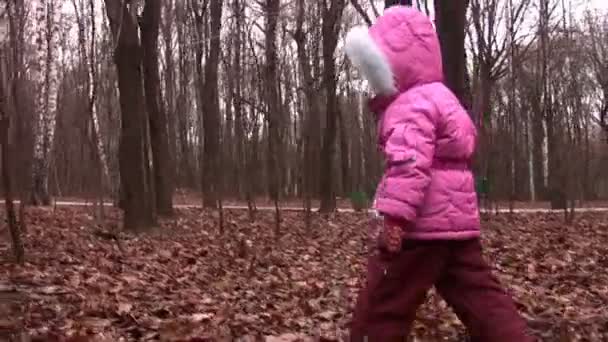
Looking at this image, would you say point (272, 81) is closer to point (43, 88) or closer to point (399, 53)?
point (43, 88)

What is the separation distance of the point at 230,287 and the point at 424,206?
427 cm

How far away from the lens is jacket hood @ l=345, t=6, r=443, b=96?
10.5 ft

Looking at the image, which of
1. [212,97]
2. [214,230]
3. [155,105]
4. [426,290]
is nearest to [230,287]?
[426,290]

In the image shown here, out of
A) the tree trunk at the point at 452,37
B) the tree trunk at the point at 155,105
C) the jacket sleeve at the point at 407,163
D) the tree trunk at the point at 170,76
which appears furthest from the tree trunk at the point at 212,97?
the jacket sleeve at the point at 407,163

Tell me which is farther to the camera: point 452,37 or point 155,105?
point 155,105

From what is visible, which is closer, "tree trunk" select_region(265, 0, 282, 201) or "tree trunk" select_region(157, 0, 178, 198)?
"tree trunk" select_region(265, 0, 282, 201)

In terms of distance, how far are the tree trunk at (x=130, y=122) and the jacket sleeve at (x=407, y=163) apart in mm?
9711

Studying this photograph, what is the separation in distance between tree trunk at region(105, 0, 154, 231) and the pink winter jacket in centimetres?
946

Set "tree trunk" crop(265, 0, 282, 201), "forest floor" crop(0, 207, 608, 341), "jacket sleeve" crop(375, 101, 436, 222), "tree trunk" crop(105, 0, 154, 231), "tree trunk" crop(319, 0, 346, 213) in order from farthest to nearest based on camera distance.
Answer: "tree trunk" crop(319, 0, 346, 213) → "tree trunk" crop(265, 0, 282, 201) → "tree trunk" crop(105, 0, 154, 231) → "forest floor" crop(0, 207, 608, 341) → "jacket sleeve" crop(375, 101, 436, 222)

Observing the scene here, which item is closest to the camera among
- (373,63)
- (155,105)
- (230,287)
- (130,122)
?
(373,63)

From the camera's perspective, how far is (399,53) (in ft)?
10.6

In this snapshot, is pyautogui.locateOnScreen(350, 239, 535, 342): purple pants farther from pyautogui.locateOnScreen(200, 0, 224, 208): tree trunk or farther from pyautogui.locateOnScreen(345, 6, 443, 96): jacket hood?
pyautogui.locateOnScreen(200, 0, 224, 208): tree trunk

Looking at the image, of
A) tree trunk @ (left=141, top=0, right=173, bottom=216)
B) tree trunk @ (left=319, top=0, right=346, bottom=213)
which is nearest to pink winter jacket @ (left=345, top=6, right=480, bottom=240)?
tree trunk @ (left=141, top=0, right=173, bottom=216)

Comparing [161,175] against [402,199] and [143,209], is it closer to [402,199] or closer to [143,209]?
[143,209]
